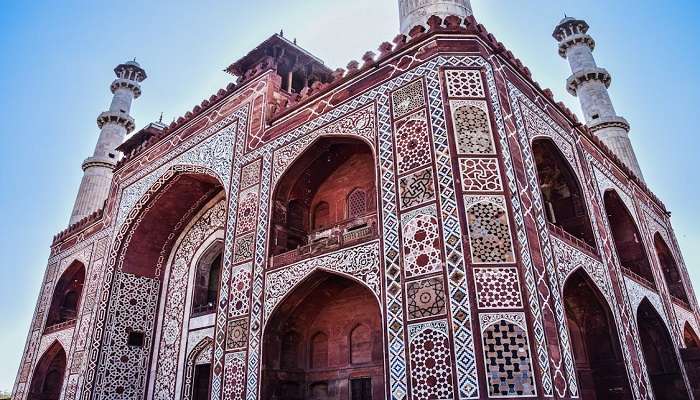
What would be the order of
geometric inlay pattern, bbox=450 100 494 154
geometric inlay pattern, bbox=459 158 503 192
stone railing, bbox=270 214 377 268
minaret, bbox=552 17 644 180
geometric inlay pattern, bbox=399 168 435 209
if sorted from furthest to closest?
minaret, bbox=552 17 644 180 < stone railing, bbox=270 214 377 268 < geometric inlay pattern, bbox=450 100 494 154 < geometric inlay pattern, bbox=399 168 435 209 < geometric inlay pattern, bbox=459 158 503 192

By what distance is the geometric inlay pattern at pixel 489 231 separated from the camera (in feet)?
22.5

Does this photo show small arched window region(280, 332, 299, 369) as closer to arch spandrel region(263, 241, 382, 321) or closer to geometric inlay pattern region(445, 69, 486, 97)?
arch spandrel region(263, 241, 382, 321)

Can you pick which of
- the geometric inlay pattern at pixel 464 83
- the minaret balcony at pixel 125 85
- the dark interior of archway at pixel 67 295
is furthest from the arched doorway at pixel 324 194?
the minaret balcony at pixel 125 85

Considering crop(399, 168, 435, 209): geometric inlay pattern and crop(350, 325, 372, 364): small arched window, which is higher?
crop(399, 168, 435, 209): geometric inlay pattern

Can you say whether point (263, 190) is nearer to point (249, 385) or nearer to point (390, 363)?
point (249, 385)

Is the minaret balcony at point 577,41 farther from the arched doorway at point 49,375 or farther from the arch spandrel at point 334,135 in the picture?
the arched doorway at point 49,375

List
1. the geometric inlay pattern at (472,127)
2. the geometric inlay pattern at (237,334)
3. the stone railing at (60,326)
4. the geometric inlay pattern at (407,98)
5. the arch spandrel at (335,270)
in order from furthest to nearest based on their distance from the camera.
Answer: the stone railing at (60,326) < the geometric inlay pattern at (237,334) < the geometric inlay pattern at (407,98) < the arch spandrel at (335,270) < the geometric inlay pattern at (472,127)

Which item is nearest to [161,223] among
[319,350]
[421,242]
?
[319,350]

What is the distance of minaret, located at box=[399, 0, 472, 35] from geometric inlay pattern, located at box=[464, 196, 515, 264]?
5.05m

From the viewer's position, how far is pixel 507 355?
6.29 m

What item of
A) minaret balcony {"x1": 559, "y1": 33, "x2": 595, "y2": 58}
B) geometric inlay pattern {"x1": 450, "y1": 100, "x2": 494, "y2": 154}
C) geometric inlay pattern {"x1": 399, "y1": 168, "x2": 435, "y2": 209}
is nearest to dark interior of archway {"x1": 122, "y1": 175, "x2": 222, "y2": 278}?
geometric inlay pattern {"x1": 399, "y1": 168, "x2": 435, "y2": 209}

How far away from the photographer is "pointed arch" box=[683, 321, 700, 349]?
44.1ft

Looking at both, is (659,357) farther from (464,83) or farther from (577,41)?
(577,41)

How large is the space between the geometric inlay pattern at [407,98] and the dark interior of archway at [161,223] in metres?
6.55
